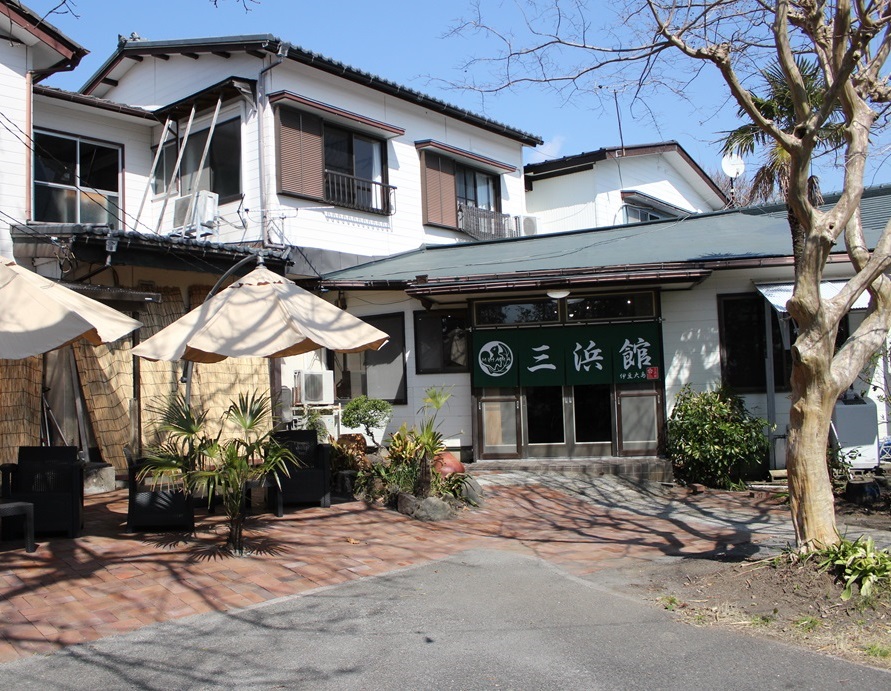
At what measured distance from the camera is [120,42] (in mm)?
15758

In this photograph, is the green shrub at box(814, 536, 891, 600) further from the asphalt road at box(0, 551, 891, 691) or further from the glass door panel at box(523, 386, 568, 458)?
the glass door panel at box(523, 386, 568, 458)

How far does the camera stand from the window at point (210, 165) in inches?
586

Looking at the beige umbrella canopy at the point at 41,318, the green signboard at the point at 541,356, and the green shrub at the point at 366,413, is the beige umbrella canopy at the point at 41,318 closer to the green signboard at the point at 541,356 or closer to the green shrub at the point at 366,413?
the green shrub at the point at 366,413

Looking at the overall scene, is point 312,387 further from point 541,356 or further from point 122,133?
point 122,133

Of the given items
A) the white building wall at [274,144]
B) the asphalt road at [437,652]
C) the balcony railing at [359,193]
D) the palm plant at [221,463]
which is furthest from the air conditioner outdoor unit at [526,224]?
the asphalt road at [437,652]

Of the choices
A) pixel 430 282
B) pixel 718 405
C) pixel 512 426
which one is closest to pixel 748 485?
pixel 718 405

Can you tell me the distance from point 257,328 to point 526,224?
13.0 metres

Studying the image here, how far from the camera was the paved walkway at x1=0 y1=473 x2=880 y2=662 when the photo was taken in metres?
5.58

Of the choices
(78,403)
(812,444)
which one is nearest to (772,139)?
(812,444)

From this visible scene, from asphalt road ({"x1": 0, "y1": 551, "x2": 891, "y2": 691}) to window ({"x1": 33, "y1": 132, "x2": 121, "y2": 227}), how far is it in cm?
1034

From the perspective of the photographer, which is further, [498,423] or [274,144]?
[274,144]

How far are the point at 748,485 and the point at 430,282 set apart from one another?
591 cm

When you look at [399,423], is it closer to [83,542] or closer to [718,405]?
[718,405]

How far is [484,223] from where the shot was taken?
741 inches
